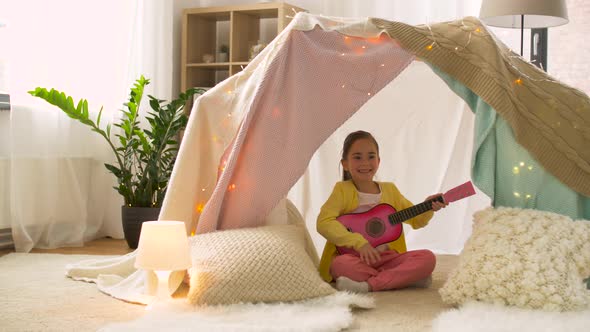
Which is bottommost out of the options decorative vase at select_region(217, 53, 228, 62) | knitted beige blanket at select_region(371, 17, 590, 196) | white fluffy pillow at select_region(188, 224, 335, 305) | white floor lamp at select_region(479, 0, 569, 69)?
white fluffy pillow at select_region(188, 224, 335, 305)

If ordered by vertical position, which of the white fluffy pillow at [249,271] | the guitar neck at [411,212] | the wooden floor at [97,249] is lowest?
the wooden floor at [97,249]

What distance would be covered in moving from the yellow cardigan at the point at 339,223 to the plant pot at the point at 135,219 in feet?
4.14

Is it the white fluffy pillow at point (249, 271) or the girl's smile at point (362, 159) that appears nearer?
the white fluffy pillow at point (249, 271)

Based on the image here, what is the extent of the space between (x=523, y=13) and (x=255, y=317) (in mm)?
2233

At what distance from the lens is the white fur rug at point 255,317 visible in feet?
6.52

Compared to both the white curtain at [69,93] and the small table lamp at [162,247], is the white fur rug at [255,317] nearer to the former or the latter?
the small table lamp at [162,247]

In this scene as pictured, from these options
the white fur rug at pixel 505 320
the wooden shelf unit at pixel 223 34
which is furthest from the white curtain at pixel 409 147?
the white fur rug at pixel 505 320

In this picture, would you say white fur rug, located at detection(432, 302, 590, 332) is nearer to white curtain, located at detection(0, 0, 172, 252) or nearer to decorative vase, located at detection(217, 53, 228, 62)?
white curtain, located at detection(0, 0, 172, 252)

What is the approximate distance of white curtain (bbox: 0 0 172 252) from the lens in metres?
3.59

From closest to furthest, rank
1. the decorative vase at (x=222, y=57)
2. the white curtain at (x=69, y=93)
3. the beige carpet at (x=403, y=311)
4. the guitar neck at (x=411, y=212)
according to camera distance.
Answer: the beige carpet at (x=403, y=311)
the guitar neck at (x=411, y=212)
the white curtain at (x=69, y=93)
the decorative vase at (x=222, y=57)

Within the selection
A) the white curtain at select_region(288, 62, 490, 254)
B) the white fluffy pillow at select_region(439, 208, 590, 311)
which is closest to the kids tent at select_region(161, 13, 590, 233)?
the white fluffy pillow at select_region(439, 208, 590, 311)

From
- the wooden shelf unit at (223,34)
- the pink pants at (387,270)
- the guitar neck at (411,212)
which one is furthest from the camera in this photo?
the wooden shelf unit at (223,34)

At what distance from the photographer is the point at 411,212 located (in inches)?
109

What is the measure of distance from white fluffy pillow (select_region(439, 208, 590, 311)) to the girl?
29 cm
